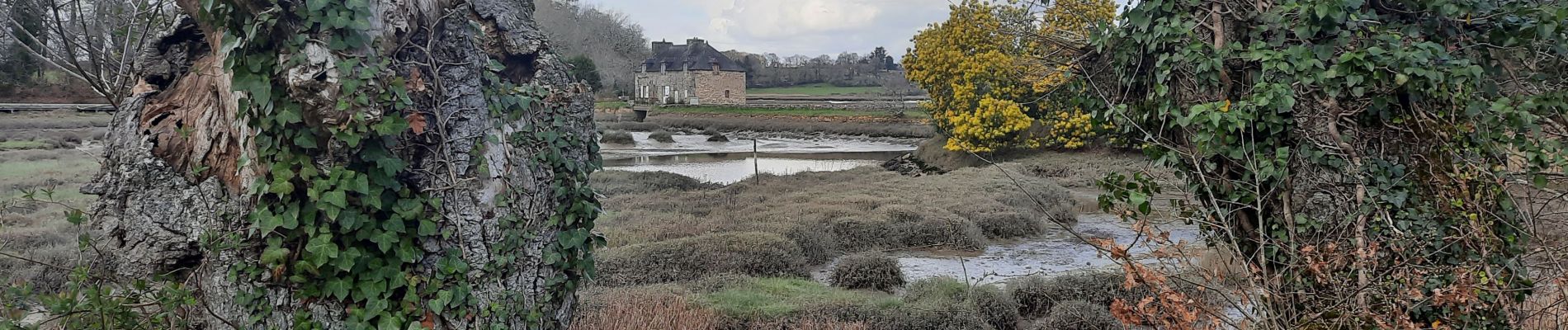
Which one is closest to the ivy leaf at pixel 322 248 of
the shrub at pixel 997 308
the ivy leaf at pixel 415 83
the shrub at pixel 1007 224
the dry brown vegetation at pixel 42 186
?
the ivy leaf at pixel 415 83

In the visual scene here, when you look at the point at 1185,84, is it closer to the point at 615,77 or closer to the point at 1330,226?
the point at 1330,226

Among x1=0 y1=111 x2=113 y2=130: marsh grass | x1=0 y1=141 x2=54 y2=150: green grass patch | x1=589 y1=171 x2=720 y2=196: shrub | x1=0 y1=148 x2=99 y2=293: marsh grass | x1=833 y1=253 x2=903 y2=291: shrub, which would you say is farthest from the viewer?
x1=0 y1=111 x2=113 y2=130: marsh grass

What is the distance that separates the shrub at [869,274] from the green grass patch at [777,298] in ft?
0.70

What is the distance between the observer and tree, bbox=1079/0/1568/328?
121 inches

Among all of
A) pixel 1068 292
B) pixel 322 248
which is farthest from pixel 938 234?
pixel 322 248

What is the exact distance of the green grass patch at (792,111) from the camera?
3838 cm

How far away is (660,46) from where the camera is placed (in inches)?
2327

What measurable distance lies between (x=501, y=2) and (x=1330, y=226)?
3.44 m

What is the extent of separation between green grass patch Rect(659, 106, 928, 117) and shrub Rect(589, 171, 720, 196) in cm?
1958

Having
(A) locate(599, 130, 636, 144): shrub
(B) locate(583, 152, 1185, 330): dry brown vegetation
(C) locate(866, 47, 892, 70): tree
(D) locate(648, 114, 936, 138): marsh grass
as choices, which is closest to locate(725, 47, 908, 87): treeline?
(C) locate(866, 47, 892, 70): tree

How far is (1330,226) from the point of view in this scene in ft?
10.9

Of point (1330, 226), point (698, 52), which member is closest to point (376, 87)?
point (1330, 226)

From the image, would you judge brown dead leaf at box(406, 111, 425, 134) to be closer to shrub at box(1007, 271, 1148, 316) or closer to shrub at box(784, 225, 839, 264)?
shrub at box(1007, 271, 1148, 316)

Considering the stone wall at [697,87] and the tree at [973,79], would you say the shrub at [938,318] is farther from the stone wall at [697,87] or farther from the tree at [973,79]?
the stone wall at [697,87]
